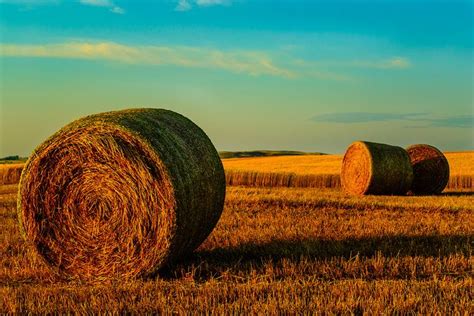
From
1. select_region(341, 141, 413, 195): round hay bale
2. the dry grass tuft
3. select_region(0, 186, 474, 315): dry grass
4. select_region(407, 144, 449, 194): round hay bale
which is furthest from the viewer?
the dry grass tuft

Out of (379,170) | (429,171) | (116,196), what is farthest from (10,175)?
(116,196)

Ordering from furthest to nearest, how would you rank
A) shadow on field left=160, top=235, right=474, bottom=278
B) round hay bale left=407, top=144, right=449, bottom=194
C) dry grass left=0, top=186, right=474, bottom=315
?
round hay bale left=407, top=144, right=449, bottom=194 < shadow on field left=160, top=235, right=474, bottom=278 < dry grass left=0, top=186, right=474, bottom=315

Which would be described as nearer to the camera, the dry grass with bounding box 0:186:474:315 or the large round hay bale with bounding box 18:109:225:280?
the dry grass with bounding box 0:186:474:315

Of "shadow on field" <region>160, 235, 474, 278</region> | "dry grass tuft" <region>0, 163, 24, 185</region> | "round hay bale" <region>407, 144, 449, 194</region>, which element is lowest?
"dry grass tuft" <region>0, 163, 24, 185</region>

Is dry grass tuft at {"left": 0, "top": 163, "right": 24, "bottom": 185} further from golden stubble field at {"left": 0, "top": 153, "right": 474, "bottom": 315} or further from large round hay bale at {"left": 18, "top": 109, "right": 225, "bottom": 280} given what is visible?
large round hay bale at {"left": 18, "top": 109, "right": 225, "bottom": 280}

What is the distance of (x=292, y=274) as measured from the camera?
6758mm

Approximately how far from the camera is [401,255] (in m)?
7.84

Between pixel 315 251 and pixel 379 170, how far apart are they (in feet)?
36.1

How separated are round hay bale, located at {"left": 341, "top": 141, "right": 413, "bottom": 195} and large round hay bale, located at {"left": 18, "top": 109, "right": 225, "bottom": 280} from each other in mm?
11818

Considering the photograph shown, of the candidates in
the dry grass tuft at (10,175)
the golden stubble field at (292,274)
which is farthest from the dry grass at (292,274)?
the dry grass tuft at (10,175)

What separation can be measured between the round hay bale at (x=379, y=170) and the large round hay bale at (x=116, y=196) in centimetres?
1182

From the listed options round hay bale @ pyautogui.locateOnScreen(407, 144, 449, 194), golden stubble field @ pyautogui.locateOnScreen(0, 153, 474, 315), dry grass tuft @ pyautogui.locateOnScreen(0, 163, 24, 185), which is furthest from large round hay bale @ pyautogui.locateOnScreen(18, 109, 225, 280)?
dry grass tuft @ pyautogui.locateOnScreen(0, 163, 24, 185)

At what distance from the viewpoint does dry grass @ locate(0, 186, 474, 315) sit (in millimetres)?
5320

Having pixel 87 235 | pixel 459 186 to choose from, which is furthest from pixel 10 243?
pixel 459 186
